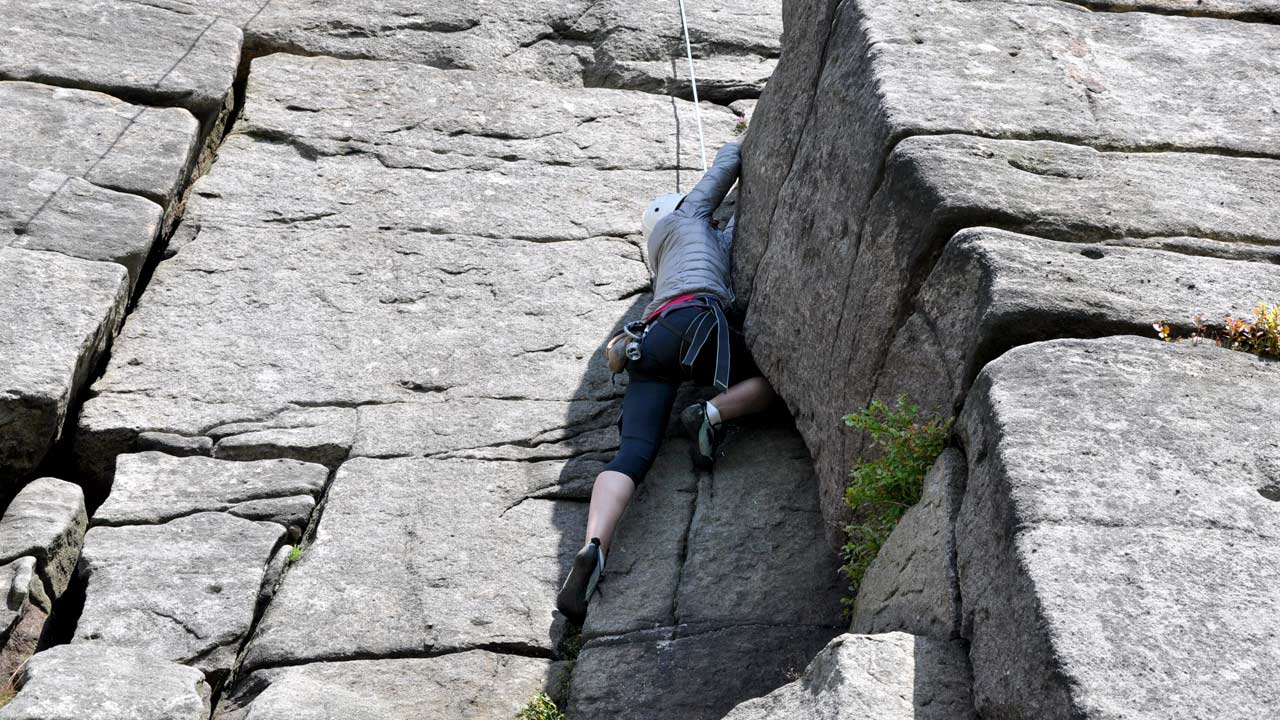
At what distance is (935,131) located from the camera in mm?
3992

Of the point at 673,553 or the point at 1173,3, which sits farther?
the point at 1173,3

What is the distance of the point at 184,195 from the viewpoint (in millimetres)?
6215

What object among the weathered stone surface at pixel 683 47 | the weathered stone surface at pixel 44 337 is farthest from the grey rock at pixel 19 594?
the weathered stone surface at pixel 683 47

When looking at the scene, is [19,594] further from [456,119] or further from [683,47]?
[683,47]

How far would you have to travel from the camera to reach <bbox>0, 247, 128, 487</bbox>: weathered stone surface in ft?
15.1

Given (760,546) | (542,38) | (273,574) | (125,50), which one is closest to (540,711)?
(760,546)

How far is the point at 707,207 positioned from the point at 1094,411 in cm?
269

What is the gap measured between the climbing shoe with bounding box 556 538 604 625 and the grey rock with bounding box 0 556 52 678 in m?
1.63

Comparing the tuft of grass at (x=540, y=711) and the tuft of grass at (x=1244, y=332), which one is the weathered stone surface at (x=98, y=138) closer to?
the tuft of grass at (x=540, y=711)

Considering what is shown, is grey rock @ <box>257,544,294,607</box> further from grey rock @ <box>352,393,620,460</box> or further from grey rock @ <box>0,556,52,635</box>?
grey rock @ <box>0,556,52,635</box>

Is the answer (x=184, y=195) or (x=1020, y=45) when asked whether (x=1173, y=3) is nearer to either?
(x=1020, y=45)

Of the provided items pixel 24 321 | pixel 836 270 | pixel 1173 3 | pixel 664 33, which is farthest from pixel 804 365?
pixel 664 33

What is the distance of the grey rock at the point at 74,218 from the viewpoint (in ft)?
17.6

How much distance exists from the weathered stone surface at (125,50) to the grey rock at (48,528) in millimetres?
2548
